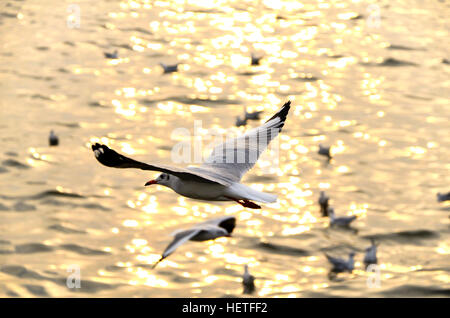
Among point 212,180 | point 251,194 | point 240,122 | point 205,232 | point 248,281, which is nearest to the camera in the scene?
point 212,180

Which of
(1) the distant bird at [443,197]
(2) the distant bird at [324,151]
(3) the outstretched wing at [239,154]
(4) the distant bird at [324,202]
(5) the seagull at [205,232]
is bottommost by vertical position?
(5) the seagull at [205,232]

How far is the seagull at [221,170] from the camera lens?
1304 cm

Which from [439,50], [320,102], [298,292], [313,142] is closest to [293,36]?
[439,50]

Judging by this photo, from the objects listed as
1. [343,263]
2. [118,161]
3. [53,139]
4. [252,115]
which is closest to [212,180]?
[118,161]

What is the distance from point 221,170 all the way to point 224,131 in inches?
499

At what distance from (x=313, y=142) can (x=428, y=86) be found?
710cm

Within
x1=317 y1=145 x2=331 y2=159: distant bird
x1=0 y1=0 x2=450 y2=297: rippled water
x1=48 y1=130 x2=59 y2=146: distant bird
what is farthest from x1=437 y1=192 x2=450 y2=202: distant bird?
→ x1=48 y1=130 x2=59 y2=146: distant bird

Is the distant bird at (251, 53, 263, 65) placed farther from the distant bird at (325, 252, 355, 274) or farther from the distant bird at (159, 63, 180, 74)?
the distant bird at (325, 252, 355, 274)

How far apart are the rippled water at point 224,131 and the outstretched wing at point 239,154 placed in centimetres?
443

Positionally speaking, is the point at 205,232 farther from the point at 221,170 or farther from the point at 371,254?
the point at 371,254

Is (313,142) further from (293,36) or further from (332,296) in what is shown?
(293,36)

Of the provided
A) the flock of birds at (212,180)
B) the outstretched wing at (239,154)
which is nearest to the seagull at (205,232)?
the flock of birds at (212,180)

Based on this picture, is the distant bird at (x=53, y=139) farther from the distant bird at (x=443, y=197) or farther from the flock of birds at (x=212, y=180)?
the flock of birds at (x=212, y=180)

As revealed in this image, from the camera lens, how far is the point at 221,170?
15750 mm
